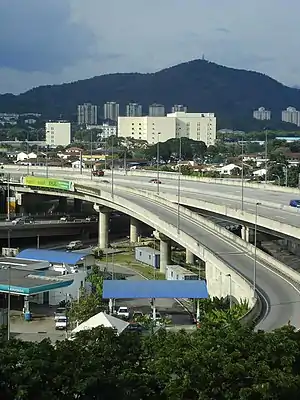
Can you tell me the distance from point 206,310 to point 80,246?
2936 cm

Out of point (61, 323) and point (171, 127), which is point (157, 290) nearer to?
point (61, 323)

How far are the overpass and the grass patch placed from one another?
6.42ft

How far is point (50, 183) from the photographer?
72.4 metres

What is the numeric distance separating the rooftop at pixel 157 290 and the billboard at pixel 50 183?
113 feet

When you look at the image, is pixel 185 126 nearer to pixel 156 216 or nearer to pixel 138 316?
pixel 156 216

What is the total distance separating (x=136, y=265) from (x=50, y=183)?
23.4 metres

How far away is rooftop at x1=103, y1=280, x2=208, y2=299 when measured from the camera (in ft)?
112

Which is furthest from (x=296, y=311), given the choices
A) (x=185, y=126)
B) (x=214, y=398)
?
(x=185, y=126)

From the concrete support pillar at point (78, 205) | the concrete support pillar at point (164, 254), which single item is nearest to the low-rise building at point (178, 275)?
the concrete support pillar at point (164, 254)

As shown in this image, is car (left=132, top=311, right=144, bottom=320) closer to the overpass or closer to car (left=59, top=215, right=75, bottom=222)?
the overpass

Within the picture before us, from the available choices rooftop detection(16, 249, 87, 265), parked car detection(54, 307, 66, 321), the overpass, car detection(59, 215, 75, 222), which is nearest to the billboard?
car detection(59, 215, 75, 222)

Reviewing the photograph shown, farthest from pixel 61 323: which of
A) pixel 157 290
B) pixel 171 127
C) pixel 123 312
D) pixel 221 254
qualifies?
pixel 171 127

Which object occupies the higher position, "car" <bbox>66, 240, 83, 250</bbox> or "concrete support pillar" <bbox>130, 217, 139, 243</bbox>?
"concrete support pillar" <bbox>130, 217, 139, 243</bbox>

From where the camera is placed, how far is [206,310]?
3316cm
